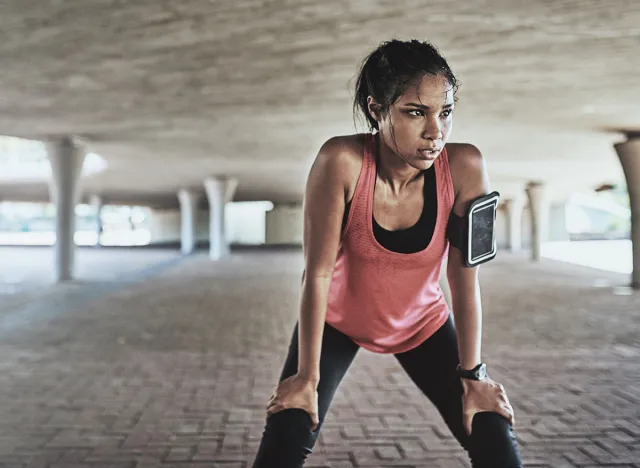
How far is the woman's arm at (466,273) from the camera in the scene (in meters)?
2.36

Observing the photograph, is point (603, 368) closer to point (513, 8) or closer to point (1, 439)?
point (513, 8)

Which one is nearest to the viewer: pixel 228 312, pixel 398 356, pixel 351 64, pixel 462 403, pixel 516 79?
pixel 462 403

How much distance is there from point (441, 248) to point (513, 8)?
585 centimetres

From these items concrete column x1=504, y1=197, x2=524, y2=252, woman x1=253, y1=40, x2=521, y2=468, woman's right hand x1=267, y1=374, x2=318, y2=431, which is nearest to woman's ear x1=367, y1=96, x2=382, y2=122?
woman x1=253, y1=40, x2=521, y2=468

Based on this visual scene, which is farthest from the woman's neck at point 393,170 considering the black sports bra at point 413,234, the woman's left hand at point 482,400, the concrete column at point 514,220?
the concrete column at point 514,220

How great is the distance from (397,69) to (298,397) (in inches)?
50.2

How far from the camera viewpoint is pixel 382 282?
2455mm

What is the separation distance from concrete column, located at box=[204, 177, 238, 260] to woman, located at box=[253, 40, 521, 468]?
27.2m

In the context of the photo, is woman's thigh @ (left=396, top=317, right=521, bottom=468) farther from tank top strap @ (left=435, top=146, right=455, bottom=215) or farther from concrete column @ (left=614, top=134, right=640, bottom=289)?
concrete column @ (left=614, top=134, right=640, bottom=289)

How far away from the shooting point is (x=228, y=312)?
11602mm

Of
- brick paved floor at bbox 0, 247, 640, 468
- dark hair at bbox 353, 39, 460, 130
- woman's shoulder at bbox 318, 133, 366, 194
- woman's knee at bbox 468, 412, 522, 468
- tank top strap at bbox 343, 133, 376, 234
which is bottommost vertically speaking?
brick paved floor at bbox 0, 247, 640, 468

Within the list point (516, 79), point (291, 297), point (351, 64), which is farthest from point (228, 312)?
point (516, 79)

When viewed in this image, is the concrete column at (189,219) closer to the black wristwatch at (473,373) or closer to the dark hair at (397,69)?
the black wristwatch at (473,373)

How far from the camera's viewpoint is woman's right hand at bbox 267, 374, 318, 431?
2.32 meters
